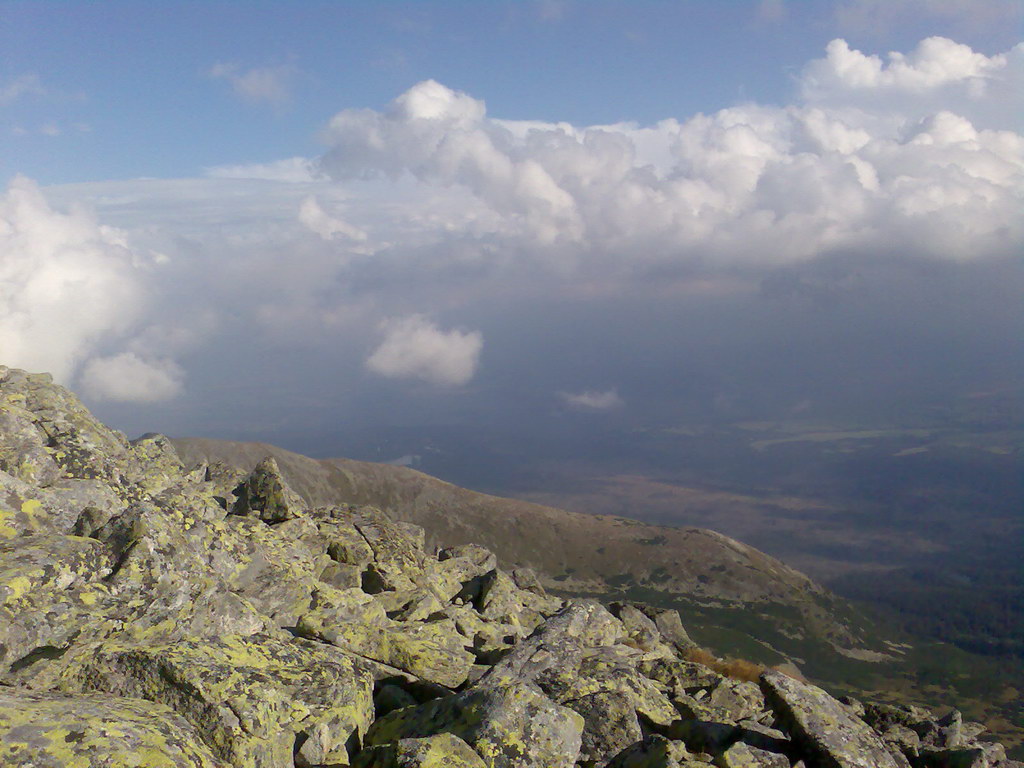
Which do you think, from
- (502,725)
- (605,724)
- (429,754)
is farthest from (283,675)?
(605,724)

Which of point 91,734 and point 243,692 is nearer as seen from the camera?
point 91,734

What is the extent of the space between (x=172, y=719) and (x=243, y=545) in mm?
15517

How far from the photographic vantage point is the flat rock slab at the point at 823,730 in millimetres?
19016

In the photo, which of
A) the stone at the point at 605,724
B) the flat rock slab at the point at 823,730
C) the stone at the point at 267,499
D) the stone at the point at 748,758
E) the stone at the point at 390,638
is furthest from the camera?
the stone at the point at 267,499

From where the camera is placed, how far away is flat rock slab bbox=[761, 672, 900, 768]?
19016mm

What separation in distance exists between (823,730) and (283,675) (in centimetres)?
1612

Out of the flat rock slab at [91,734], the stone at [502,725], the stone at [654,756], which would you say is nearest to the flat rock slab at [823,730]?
the stone at [654,756]

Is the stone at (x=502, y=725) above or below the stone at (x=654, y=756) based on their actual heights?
above

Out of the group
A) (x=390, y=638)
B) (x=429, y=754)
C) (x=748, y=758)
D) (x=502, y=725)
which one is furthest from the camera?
(x=390, y=638)

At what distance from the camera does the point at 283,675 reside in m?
16.0

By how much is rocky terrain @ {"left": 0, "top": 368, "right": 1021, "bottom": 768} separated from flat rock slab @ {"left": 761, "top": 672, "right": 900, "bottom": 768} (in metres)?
0.08

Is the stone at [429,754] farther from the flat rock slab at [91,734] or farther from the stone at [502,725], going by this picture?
the flat rock slab at [91,734]

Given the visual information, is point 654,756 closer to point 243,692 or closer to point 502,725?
point 502,725

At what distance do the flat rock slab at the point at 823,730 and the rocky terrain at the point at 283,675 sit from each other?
0.08 m
